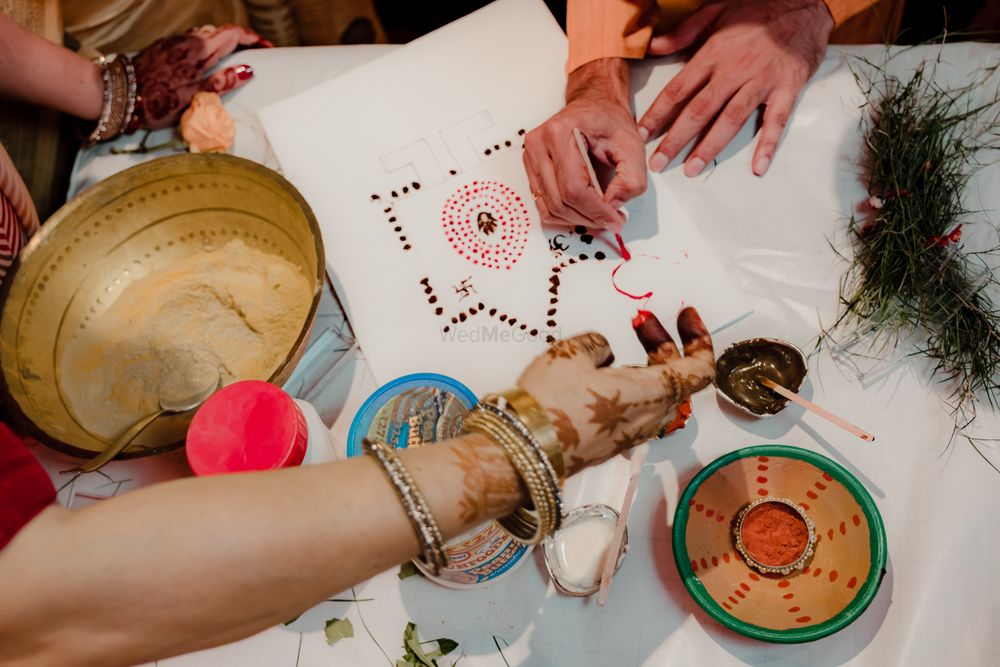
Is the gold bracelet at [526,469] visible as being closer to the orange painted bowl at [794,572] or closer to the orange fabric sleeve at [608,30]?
the orange painted bowl at [794,572]

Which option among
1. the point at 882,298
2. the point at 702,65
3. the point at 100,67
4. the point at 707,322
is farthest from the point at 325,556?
the point at 100,67

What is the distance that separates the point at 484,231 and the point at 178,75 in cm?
61

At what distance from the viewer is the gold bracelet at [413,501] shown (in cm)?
52

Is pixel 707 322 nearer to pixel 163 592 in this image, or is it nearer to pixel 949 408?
pixel 949 408

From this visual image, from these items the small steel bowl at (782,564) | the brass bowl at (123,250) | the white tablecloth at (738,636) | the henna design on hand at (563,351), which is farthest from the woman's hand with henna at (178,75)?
the small steel bowl at (782,564)

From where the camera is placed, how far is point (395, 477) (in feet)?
1.73

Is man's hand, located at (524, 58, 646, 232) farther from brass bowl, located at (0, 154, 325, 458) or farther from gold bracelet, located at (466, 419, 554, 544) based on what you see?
gold bracelet, located at (466, 419, 554, 544)

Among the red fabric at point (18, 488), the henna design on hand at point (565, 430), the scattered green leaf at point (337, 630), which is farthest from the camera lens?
the scattered green leaf at point (337, 630)

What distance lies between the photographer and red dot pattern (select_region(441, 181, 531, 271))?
3.29ft

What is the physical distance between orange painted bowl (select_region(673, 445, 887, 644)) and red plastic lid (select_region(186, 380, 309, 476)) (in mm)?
465

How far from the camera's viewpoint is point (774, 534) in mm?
782

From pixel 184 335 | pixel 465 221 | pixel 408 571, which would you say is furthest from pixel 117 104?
pixel 408 571

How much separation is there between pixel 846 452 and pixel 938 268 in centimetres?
Answer: 29

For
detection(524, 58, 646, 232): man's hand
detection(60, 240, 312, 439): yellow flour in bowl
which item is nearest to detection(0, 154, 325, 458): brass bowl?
detection(60, 240, 312, 439): yellow flour in bowl
